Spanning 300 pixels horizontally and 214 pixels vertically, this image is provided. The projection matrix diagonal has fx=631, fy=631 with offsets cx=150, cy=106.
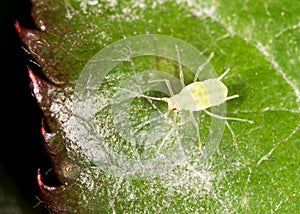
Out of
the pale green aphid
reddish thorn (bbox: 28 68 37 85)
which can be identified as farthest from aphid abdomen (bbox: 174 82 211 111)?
reddish thorn (bbox: 28 68 37 85)

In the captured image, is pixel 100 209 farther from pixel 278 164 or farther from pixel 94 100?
pixel 278 164

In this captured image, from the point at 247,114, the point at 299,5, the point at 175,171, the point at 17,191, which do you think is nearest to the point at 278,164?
the point at 247,114

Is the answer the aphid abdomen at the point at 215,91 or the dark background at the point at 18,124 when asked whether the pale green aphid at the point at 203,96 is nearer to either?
the aphid abdomen at the point at 215,91

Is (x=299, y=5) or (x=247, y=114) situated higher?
(x=299, y=5)

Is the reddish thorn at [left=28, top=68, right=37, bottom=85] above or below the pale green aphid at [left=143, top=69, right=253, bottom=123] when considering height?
above

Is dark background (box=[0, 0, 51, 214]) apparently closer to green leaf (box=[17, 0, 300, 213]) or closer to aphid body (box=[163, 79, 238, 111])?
green leaf (box=[17, 0, 300, 213])
